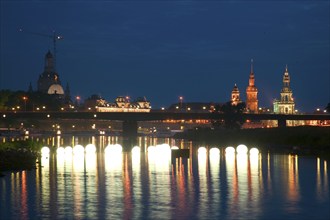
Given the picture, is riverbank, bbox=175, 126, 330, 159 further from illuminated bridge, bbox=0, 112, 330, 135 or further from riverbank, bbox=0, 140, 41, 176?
riverbank, bbox=0, 140, 41, 176

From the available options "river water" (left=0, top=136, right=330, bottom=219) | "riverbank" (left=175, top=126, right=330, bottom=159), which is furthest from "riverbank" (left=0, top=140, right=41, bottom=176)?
"riverbank" (left=175, top=126, right=330, bottom=159)

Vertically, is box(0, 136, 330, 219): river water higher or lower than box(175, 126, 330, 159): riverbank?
lower

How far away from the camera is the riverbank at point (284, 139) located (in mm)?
115312

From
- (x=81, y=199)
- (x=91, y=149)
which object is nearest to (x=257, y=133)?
(x=91, y=149)

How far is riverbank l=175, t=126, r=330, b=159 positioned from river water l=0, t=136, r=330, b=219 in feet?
94.3

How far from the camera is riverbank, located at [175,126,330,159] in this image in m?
115

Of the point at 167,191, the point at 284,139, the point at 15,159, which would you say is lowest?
the point at 167,191

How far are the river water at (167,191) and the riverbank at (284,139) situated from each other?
94.3ft

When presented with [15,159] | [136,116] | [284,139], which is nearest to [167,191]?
[15,159]

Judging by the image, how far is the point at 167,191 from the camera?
56.7 metres

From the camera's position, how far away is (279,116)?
184 meters

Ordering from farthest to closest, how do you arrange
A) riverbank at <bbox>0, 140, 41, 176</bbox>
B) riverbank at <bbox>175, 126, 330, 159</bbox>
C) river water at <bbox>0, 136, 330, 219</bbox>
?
riverbank at <bbox>175, 126, 330, 159</bbox> < riverbank at <bbox>0, 140, 41, 176</bbox> < river water at <bbox>0, 136, 330, 219</bbox>

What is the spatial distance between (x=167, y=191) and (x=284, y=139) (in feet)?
276

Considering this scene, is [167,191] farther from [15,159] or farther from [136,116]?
[136,116]
